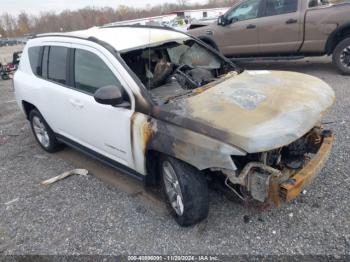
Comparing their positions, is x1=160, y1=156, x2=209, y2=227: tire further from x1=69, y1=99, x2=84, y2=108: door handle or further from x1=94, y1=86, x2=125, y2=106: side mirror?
x1=69, y1=99, x2=84, y2=108: door handle

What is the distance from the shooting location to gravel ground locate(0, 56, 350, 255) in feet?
9.13

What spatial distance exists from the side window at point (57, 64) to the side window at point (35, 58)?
348 mm

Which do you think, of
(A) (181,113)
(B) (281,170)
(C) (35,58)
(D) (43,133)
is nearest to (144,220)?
(A) (181,113)

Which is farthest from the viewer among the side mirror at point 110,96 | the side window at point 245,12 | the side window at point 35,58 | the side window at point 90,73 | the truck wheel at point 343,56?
the side window at point 245,12

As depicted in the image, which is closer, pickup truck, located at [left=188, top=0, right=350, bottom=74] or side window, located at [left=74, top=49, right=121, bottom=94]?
side window, located at [left=74, top=49, right=121, bottom=94]

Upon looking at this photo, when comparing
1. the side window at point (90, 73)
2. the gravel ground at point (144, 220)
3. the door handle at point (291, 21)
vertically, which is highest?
the door handle at point (291, 21)

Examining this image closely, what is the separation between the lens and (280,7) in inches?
288

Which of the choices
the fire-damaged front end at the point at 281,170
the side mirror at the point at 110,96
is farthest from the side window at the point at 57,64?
the fire-damaged front end at the point at 281,170

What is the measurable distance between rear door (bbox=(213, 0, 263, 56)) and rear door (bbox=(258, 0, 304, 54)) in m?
0.18

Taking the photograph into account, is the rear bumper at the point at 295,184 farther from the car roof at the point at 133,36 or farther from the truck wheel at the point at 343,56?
the truck wheel at the point at 343,56

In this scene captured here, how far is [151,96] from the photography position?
3055mm

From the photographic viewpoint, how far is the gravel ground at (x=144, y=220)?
2.78m

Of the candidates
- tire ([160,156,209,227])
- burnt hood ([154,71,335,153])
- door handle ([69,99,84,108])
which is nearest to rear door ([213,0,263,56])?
burnt hood ([154,71,335,153])

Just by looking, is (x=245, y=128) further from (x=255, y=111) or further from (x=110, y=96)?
(x=110, y=96)
